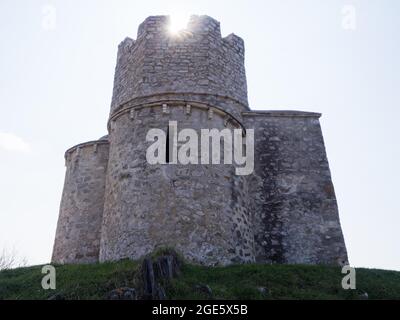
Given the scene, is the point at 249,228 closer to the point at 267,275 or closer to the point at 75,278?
the point at 267,275

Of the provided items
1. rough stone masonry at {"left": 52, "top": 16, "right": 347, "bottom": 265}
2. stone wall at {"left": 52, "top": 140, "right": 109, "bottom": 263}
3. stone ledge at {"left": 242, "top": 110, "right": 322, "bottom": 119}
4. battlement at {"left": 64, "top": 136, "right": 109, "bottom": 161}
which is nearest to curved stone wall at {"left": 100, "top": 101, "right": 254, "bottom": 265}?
rough stone masonry at {"left": 52, "top": 16, "right": 347, "bottom": 265}

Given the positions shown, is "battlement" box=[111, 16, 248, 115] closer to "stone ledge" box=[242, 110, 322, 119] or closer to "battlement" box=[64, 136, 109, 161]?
"stone ledge" box=[242, 110, 322, 119]

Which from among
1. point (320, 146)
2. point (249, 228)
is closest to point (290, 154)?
point (320, 146)

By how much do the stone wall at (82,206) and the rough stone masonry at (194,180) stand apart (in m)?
0.04

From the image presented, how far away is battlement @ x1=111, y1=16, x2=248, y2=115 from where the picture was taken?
49.8ft

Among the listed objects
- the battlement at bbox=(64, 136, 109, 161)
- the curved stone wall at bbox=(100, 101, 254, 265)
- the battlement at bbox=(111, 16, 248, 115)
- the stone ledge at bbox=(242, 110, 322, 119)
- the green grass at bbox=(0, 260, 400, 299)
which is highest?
the battlement at bbox=(111, 16, 248, 115)

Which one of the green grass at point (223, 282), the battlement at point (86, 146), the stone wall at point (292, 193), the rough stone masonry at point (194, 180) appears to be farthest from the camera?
the battlement at point (86, 146)

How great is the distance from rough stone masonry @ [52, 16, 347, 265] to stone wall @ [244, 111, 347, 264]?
0.04 metres

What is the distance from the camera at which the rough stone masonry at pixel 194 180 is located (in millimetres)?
11227

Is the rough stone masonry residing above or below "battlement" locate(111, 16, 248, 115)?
below

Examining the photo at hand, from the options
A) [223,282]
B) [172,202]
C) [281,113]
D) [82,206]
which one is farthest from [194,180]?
[281,113]

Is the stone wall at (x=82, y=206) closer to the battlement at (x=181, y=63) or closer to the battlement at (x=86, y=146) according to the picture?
the battlement at (x=86, y=146)

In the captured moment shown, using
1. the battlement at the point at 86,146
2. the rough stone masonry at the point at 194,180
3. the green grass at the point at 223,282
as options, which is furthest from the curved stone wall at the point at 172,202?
the battlement at the point at 86,146

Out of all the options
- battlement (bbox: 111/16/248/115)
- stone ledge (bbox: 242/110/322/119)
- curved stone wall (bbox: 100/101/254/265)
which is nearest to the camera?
curved stone wall (bbox: 100/101/254/265)
